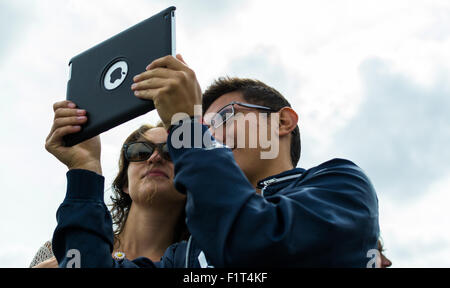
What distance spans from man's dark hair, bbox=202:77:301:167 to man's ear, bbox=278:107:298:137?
0.05 meters

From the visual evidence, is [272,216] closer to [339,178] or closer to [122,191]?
[339,178]

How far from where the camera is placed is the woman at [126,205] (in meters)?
2.16

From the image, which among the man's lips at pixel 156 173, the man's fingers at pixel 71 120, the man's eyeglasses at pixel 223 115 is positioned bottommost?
the man's fingers at pixel 71 120

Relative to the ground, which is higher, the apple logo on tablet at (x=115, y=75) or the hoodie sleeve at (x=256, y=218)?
the apple logo on tablet at (x=115, y=75)

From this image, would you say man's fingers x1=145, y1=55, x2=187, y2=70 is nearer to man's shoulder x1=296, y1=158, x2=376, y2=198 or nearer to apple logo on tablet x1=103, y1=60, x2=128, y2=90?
apple logo on tablet x1=103, y1=60, x2=128, y2=90

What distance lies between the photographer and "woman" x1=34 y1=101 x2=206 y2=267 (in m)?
2.16

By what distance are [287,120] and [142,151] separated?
113 centimetres

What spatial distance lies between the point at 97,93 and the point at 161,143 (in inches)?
54.1

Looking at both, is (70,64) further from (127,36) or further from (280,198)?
(280,198)

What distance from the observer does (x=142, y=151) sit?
361cm

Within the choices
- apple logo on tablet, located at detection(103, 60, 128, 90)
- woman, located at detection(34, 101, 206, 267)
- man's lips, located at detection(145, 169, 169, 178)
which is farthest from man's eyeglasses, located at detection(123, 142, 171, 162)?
apple logo on tablet, located at detection(103, 60, 128, 90)

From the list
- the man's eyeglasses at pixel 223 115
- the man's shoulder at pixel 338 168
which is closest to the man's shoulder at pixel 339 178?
the man's shoulder at pixel 338 168

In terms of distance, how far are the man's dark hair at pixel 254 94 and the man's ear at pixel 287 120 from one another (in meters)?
0.05

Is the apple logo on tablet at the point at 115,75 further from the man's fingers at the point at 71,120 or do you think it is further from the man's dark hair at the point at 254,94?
the man's dark hair at the point at 254,94
